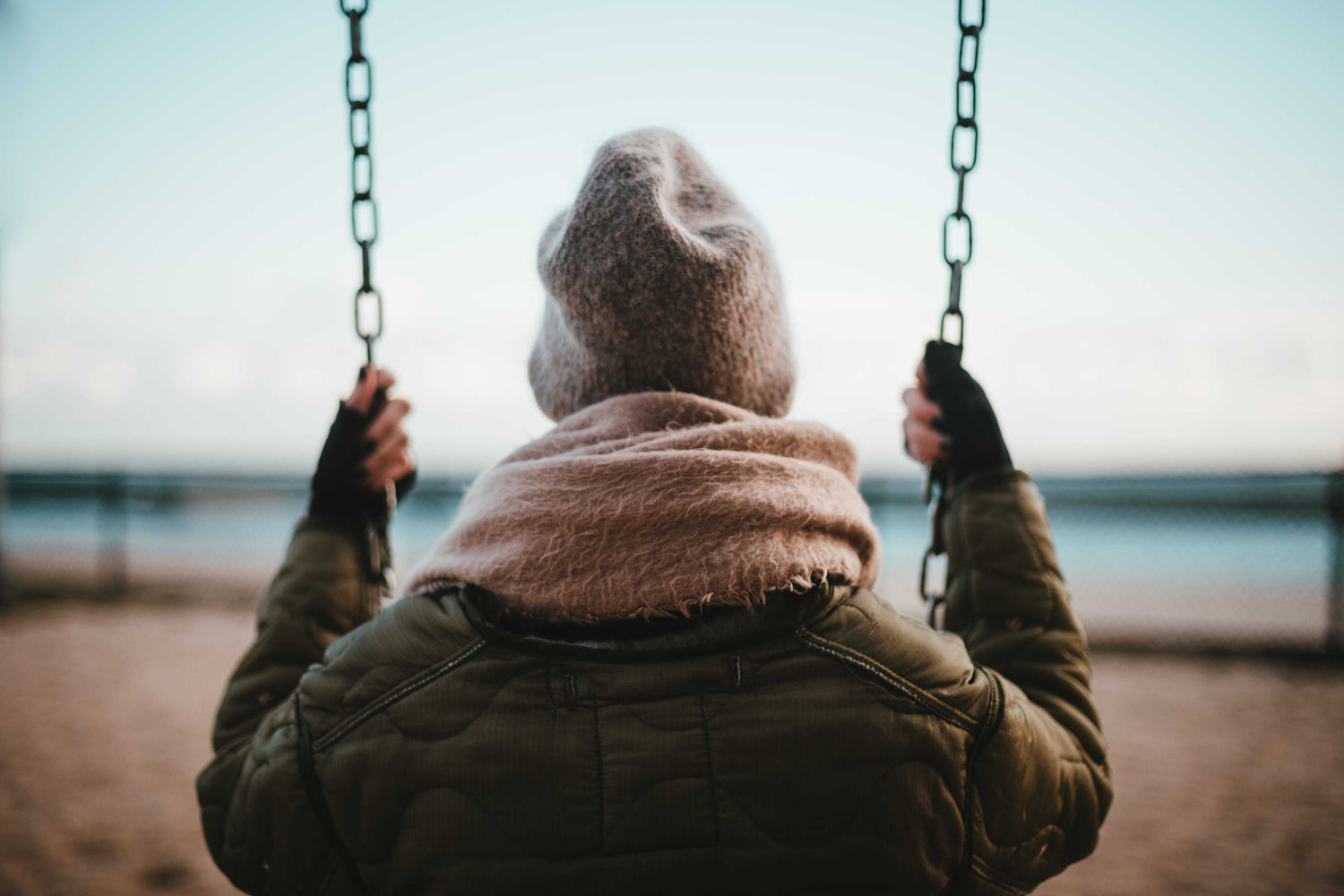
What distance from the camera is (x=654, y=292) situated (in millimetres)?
981

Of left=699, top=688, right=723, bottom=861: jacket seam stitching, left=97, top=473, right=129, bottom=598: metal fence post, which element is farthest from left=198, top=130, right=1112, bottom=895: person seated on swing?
left=97, top=473, right=129, bottom=598: metal fence post

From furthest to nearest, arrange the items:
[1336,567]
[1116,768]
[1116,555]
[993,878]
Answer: [1116,555], [1336,567], [1116,768], [993,878]

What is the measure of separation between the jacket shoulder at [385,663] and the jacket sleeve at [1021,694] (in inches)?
24.0

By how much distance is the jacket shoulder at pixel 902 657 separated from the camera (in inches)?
35.4

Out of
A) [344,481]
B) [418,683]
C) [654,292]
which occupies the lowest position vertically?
[418,683]

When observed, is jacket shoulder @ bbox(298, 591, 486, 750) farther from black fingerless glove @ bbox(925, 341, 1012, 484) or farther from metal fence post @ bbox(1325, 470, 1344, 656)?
metal fence post @ bbox(1325, 470, 1344, 656)

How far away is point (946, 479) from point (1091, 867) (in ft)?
7.43

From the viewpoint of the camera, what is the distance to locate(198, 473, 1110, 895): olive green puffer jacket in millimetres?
862

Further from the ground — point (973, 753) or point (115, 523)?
point (973, 753)

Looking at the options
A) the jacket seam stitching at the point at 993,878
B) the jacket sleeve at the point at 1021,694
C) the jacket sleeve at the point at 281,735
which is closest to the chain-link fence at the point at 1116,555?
the jacket sleeve at the point at 281,735

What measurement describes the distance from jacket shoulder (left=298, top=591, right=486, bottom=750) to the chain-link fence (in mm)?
2338

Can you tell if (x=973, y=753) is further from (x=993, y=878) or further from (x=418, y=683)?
(x=418, y=683)

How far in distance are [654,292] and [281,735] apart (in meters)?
0.70

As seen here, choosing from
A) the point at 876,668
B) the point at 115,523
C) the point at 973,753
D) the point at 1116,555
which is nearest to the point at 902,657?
the point at 876,668
